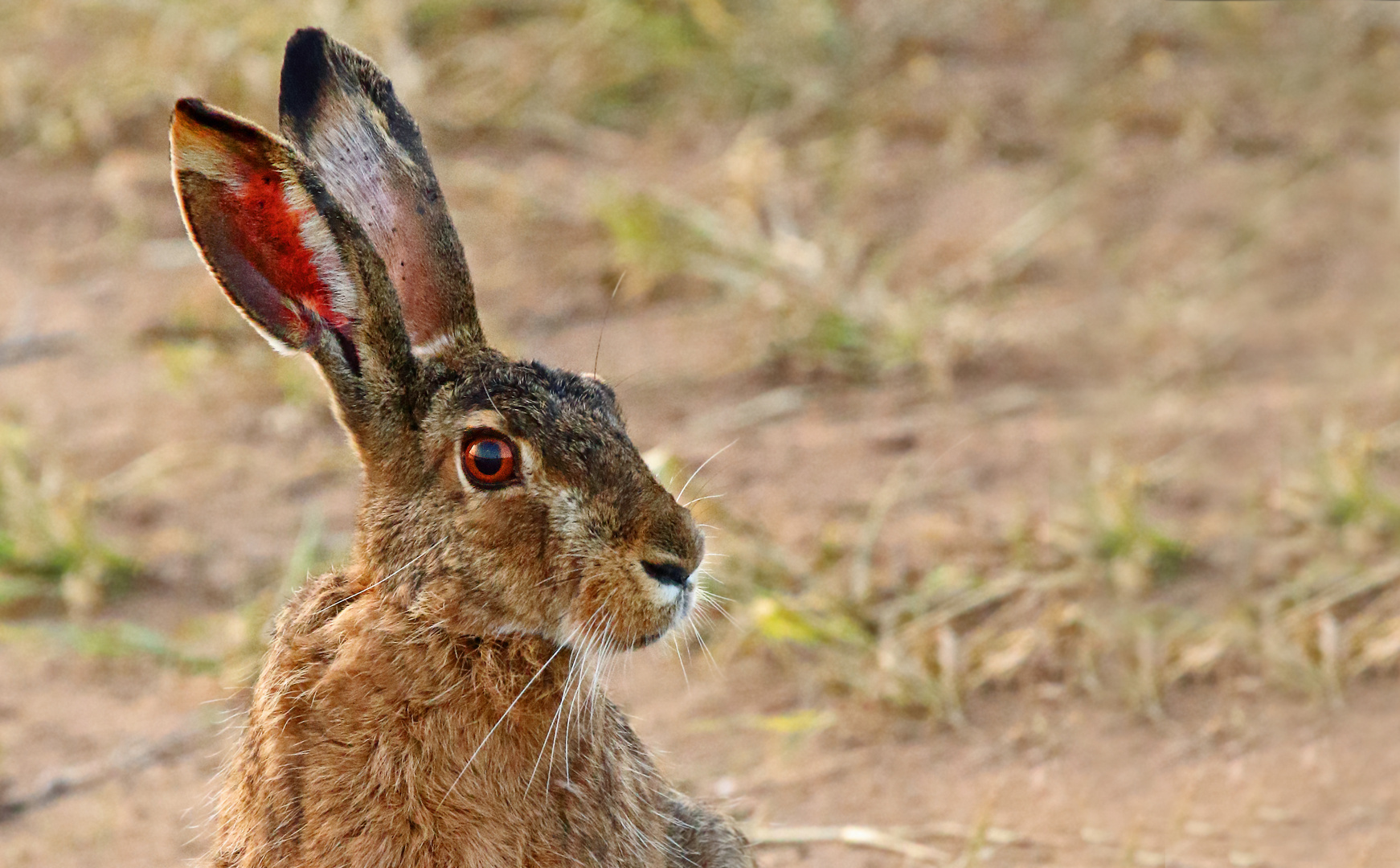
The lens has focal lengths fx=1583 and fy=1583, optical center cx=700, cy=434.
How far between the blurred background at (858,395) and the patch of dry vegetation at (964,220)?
0.07ft

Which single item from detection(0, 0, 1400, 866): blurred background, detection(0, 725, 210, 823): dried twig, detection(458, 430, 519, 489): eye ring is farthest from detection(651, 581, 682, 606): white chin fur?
detection(0, 725, 210, 823): dried twig

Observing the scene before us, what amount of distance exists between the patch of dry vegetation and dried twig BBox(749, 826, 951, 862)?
578 mm

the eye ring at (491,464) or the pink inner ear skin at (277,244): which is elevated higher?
the pink inner ear skin at (277,244)

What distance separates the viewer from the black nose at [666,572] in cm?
309

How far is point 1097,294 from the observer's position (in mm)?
6801

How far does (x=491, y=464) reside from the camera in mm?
3146

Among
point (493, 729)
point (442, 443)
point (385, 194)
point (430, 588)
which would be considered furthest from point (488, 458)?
point (385, 194)

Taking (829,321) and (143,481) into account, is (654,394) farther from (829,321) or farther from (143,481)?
(143,481)

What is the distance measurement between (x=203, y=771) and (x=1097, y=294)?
4.16m

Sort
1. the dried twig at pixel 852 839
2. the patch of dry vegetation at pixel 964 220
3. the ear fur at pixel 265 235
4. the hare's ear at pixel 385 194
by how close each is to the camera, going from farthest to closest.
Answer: the patch of dry vegetation at pixel 964 220, the dried twig at pixel 852 839, the hare's ear at pixel 385 194, the ear fur at pixel 265 235

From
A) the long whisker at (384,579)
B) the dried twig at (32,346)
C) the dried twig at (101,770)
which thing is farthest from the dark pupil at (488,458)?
the dried twig at (32,346)

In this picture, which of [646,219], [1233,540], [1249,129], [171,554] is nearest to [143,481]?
[171,554]

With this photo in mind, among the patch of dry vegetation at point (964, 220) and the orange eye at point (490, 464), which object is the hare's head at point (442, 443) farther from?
the patch of dry vegetation at point (964, 220)

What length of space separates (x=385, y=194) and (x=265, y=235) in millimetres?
334
